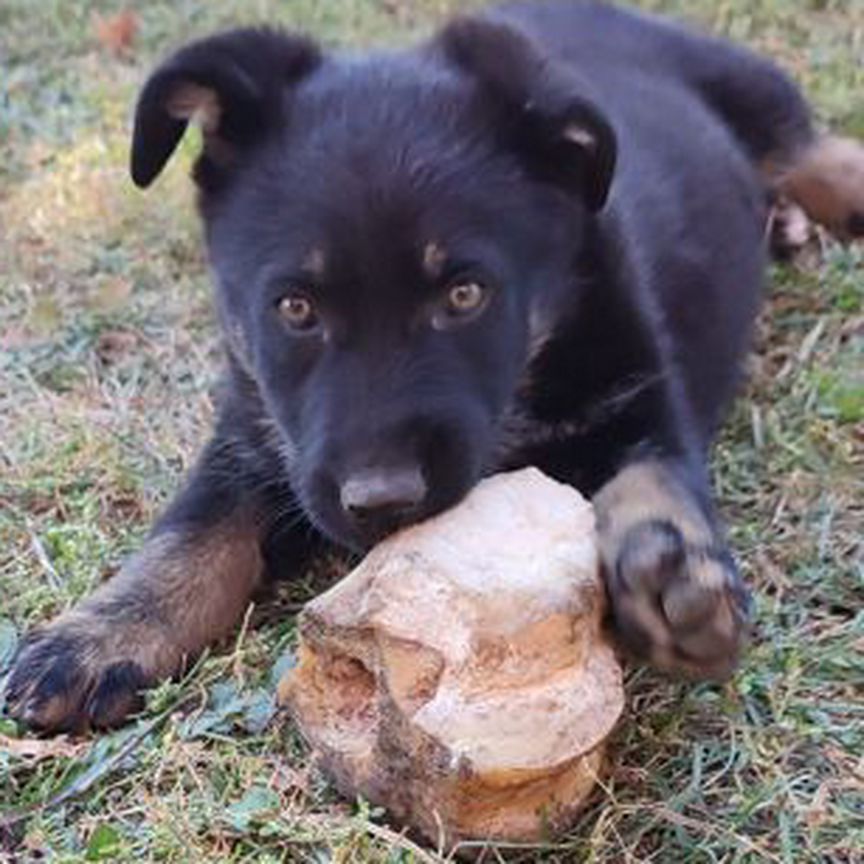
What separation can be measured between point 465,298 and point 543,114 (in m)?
0.37

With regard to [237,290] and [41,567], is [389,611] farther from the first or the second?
[41,567]

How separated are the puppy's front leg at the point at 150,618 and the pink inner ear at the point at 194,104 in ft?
2.08

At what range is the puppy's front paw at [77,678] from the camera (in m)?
3.09

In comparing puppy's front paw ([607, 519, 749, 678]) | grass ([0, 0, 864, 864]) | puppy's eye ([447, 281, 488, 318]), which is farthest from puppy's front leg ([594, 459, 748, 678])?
puppy's eye ([447, 281, 488, 318])

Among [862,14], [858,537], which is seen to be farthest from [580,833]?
[862,14]

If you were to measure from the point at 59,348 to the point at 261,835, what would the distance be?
6.81ft

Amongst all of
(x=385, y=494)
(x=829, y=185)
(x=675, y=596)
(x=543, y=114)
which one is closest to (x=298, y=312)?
(x=385, y=494)

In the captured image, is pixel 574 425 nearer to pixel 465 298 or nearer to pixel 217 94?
pixel 465 298

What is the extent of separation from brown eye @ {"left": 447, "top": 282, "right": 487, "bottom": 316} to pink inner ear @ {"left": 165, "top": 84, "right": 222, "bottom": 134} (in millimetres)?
571

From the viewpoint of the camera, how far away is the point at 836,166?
4895 mm

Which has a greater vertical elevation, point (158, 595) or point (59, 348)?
point (158, 595)

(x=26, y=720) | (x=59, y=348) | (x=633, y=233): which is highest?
(x=633, y=233)

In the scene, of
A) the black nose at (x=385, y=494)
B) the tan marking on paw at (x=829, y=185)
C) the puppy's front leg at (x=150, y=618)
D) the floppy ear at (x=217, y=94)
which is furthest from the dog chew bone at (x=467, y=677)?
the tan marking on paw at (x=829, y=185)

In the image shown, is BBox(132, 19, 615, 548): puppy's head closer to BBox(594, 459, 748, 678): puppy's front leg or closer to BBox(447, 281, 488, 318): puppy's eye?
BBox(447, 281, 488, 318): puppy's eye
